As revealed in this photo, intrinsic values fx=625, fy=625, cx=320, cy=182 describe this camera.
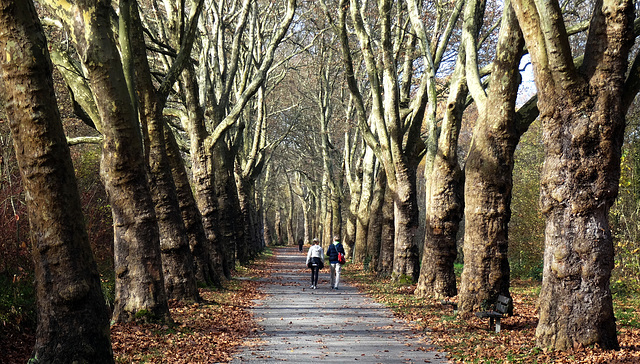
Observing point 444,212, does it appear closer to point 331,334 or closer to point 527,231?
point 331,334

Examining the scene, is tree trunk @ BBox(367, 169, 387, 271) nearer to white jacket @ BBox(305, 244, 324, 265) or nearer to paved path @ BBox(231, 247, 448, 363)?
white jacket @ BBox(305, 244, 324, 265)

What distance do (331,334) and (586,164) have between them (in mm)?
4938

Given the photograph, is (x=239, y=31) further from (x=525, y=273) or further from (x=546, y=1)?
(x=525, y=273)

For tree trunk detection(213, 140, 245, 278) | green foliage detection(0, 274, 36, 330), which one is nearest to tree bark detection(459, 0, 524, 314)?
green foliage detection(0, 274, 36, 330)

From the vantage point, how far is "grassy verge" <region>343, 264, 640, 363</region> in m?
7.77

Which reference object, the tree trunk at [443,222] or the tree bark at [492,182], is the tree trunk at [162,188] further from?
the tree bark at [492,182]

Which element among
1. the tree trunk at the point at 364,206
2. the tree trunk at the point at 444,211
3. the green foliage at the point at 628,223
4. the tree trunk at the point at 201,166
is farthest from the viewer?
the tree trunk at the point at 364,206

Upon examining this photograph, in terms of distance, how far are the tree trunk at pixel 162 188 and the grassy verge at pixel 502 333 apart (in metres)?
4.59

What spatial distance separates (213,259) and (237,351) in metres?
10.2

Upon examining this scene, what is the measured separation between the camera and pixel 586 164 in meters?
7.87

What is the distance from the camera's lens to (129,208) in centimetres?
1002

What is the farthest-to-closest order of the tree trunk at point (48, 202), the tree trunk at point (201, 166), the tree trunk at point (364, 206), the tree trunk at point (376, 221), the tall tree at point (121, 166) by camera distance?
the tree trunk at point (364, 206), the tree trunk at point (376, 221), the tree trunk at point (201, 166), the tall tree at point (121, 166), the tree trunk at point (48, 202)

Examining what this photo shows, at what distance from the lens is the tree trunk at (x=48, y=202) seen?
221 inches

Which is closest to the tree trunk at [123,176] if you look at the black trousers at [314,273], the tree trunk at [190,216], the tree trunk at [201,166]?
the tree trunk at [190,216]
